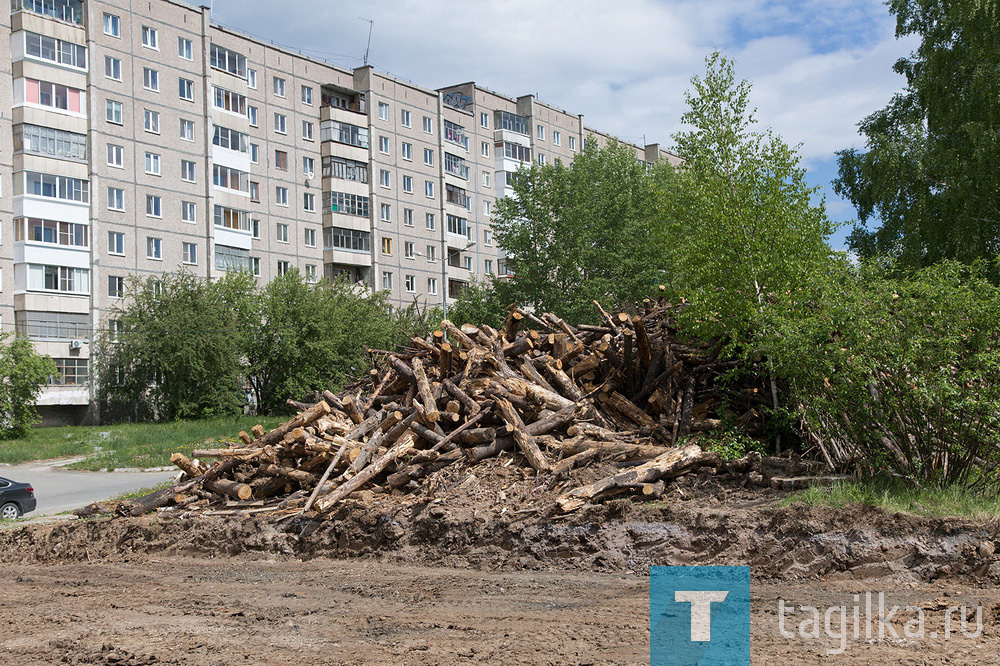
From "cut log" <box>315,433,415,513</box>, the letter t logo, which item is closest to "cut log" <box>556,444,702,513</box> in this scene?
the letter t logo

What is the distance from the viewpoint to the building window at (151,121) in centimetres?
4762

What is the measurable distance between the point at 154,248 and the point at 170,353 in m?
6.39

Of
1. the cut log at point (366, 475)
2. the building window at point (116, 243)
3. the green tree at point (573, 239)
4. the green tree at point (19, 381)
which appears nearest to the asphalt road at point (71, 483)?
the green tree at point (19, 381)

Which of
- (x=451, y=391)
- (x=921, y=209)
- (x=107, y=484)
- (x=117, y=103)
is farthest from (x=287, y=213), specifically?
(x=451, y=391)

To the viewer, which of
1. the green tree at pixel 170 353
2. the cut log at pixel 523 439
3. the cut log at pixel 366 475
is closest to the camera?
the cut log at pixel 366 475

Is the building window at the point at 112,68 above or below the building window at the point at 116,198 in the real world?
above

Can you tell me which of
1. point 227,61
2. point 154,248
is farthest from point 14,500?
point 227,61

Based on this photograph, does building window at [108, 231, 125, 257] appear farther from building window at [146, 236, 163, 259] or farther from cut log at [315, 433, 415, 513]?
cut log at [315, 433, 415, 513]

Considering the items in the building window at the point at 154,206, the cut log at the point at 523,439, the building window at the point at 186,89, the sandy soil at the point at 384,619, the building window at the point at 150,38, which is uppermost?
the building window at the point at 150,38

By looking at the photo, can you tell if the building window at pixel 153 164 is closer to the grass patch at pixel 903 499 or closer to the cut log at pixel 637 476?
the cut log at pixel 637 476

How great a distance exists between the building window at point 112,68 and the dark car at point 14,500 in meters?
33.7

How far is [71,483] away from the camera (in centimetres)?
2691

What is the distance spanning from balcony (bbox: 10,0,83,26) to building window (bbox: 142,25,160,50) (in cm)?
345

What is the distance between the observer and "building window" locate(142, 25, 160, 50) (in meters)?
47.7
